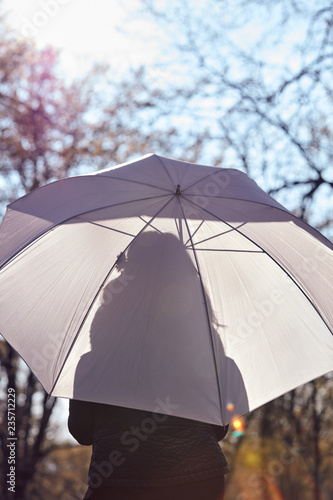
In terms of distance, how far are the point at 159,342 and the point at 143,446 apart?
0.48 meters

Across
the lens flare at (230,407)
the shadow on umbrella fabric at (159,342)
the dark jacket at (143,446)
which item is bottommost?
the dark jacket at (143,446)

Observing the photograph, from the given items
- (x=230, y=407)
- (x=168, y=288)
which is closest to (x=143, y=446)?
(x=230, y=407)

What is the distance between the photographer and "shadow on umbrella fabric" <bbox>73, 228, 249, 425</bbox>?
2.31 meters

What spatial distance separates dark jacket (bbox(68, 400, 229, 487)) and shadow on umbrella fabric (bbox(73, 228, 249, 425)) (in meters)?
0.07

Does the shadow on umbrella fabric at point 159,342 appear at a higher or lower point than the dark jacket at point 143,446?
higher

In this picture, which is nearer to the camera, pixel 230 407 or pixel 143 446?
pixel 143 446

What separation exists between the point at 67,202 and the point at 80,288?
49 cm

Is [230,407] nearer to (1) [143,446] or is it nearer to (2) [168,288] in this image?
(1) [143,446]

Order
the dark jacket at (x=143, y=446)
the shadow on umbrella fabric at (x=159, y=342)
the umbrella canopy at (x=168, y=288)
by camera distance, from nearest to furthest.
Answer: the dark jacket at (x=143, y=446)
the shadow on umbrella fabric at (x=159, y=342)
the umbrella canopy at (x=168, y=288)

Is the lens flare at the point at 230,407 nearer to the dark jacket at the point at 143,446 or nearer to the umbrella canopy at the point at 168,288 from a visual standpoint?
the umbrella canopy at the point at 168,288

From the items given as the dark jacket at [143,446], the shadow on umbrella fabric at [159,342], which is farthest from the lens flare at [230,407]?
the dark jacket at [143,446]

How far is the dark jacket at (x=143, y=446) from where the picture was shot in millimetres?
2121

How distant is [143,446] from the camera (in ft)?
7.06

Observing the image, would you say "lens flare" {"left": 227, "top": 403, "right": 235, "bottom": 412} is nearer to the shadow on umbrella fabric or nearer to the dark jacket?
the shadow on umbrella fabric
